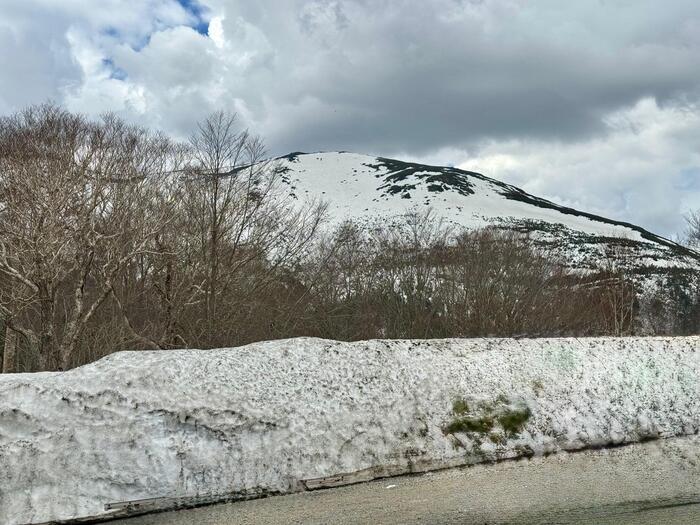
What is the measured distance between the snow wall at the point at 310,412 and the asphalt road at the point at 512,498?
6.8 inches

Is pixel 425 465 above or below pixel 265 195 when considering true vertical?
below

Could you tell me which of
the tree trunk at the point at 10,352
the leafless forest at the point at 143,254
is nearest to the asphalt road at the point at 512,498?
the leafless forest at the point at 143,254

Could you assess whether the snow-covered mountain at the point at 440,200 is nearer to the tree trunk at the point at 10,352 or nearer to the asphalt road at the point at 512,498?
the tree trunk at the point at 10,352

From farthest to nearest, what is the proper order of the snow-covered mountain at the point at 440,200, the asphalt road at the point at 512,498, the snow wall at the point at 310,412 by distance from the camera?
1. the snow-covered mountain at the point at 440,200
2. the snow wall at the point at 310,412
3. the asphalt road at the point at 512,498

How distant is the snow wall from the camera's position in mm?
5527

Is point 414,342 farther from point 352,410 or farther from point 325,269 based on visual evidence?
point 325,269

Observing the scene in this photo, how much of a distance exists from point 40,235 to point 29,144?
597 cm

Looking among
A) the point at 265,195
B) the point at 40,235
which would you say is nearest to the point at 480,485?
the point at 40,235

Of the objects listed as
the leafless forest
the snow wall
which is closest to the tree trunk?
the leafless forest

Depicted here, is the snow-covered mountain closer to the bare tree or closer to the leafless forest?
the leafless forest

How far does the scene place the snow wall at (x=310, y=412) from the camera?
218 inches

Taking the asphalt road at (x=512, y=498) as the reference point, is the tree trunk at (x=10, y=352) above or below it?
above

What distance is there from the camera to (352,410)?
6.20 m

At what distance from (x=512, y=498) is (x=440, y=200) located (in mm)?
115574
